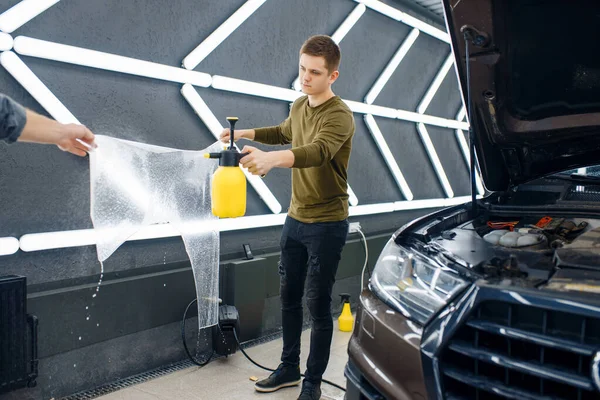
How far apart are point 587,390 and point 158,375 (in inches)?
105

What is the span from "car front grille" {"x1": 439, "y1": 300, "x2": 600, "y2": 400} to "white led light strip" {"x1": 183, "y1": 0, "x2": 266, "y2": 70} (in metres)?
2.59

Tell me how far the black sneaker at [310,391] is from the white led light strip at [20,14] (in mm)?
2349

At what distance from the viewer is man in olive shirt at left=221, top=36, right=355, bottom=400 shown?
111 inches

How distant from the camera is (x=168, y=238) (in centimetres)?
359

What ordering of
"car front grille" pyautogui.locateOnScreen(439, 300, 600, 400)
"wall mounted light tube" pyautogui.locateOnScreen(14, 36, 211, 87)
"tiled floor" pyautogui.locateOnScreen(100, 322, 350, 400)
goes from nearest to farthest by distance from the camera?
"car front grille" pyautogui.locateOnScreen(439, 300, 600, 400) → "wall mounted light tube" pyautogui.locateOnScreen(14, 36, 211, 87) → "tiled floor" pyautogui.locateOnScreen(100, 322, 350, 400)

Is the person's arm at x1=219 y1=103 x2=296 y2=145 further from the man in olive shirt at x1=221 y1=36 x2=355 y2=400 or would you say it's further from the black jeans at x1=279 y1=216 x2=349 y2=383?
the black jeans at x1=279 y1=216 x2=349 y2=383

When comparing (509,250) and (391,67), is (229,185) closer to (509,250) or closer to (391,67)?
(509,250)

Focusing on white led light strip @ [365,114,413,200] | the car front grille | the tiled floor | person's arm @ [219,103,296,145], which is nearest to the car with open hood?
the car front grille

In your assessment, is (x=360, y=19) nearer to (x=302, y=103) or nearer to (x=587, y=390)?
(x=302, y=103)

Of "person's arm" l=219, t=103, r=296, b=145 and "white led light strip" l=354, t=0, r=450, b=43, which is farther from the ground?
"white led light strip" l=354, t=0, r=450, b=43

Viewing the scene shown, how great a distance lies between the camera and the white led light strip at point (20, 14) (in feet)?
8.92

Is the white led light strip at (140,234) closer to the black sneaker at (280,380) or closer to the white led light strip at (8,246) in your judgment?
the white led light strip at (8,246)

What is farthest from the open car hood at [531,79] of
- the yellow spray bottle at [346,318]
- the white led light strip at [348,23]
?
the white led light strip at [348,23]

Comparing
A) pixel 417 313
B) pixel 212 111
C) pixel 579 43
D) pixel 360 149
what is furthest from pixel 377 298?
pixel 360 149
